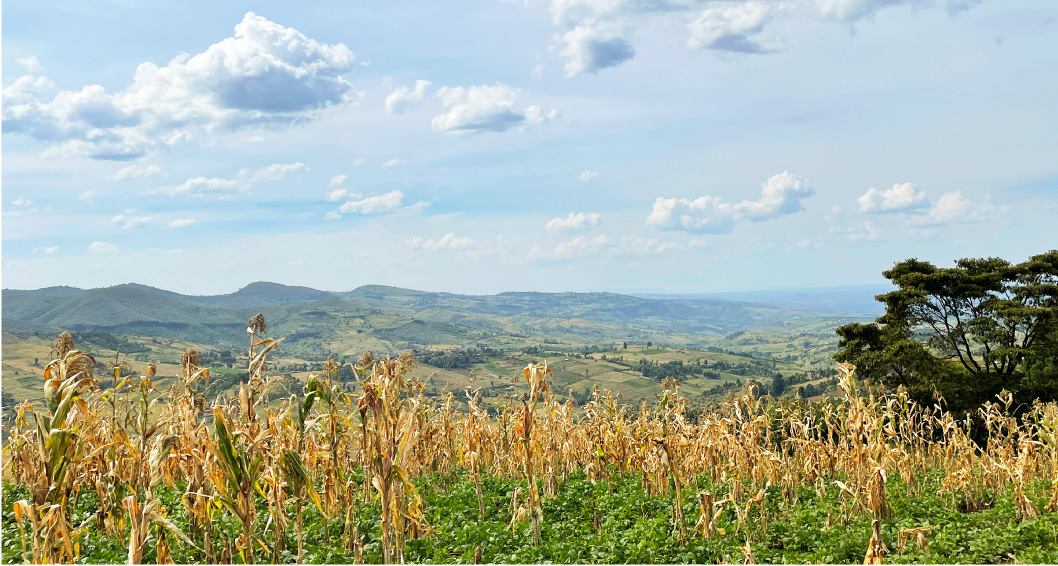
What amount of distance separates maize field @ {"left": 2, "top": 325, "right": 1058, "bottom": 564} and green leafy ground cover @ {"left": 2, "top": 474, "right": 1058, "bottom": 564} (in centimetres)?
4

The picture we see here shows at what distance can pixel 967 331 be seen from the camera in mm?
34906

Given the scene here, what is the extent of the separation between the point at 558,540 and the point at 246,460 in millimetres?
5053

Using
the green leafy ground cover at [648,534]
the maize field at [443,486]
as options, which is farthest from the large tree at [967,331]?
the green leafy ground cover at [648,534]

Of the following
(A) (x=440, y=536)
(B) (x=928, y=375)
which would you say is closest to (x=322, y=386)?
(A) (x=440, y=536)

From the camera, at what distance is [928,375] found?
3269 cm

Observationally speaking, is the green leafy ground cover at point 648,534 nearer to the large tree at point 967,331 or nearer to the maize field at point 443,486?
the maize field at point 443,486

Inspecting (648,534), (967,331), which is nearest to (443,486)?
(648,534)

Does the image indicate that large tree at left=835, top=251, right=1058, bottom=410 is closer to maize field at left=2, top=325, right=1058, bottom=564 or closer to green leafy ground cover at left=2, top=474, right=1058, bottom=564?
maize field at left=2, top=325, right=1058, bottom=564

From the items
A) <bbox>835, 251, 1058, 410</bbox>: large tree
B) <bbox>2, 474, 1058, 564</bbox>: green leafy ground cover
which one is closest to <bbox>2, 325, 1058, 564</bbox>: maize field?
<bbox>2, 474, 1058, 564</bbox>: green leafy ground cover

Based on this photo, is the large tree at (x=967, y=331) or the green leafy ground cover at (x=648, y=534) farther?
the large tree at (x=967, y=331)

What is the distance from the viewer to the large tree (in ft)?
105

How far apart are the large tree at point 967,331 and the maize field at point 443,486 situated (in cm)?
2121

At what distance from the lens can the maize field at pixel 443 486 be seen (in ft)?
18.9

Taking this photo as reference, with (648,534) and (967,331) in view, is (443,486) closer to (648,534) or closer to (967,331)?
(648,534)
